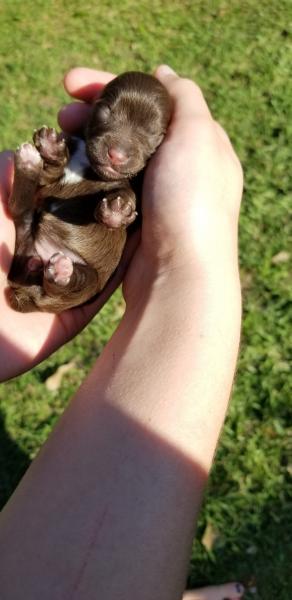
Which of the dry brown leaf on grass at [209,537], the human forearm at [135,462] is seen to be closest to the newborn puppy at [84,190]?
the human forearm at [135,462]

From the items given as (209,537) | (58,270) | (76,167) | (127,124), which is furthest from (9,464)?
(127,124)

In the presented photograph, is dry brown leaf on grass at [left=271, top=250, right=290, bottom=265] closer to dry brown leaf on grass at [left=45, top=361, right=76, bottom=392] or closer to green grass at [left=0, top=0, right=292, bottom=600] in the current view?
green grass at [left=0, top=0, right=292, bottom=600]

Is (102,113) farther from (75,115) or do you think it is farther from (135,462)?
(135,462)

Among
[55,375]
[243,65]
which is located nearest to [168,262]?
[55,375]

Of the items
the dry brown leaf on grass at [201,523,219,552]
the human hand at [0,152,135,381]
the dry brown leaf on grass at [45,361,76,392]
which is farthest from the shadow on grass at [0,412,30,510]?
the dry brown leaf on grass at [201,523,219,552]

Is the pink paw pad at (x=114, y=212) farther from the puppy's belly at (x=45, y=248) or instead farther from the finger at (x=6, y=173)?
the finger at (x=6, y=173)

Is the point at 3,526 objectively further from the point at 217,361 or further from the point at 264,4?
the point at 264,4
